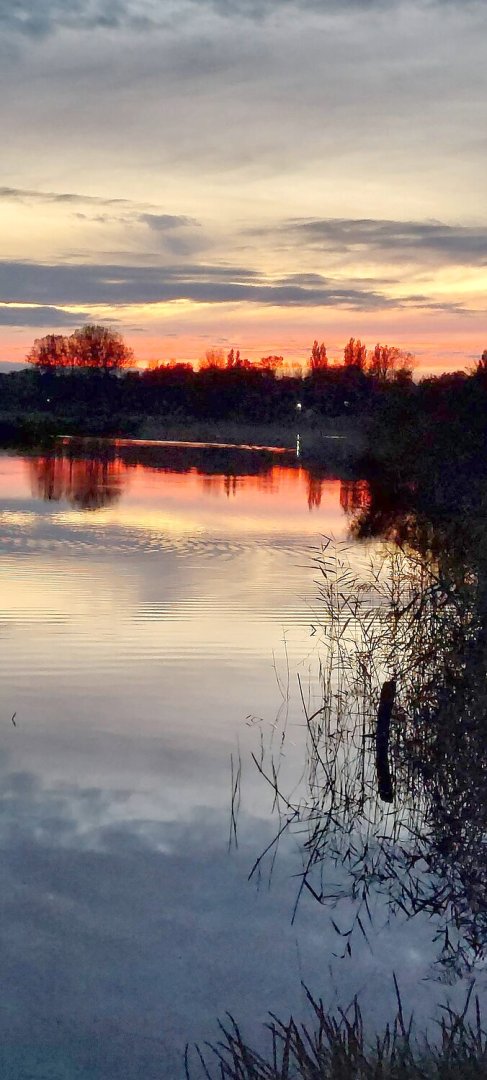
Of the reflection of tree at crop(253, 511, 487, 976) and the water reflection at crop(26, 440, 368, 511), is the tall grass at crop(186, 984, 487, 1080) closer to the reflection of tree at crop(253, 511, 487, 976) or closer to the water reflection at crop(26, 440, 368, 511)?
the reflection of tree at crop(253, 511, 487, 976)

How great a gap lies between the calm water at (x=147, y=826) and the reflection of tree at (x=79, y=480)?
11270 millimetres

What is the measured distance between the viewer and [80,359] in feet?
349

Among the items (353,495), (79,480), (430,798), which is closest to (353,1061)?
(430,798)

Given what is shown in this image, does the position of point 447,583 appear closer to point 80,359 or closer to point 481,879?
point 481,879

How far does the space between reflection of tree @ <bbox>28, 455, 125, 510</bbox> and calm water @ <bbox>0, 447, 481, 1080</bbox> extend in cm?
1127

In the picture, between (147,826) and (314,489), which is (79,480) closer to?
(314,489)

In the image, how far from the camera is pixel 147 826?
252 inches

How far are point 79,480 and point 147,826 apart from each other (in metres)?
27.0

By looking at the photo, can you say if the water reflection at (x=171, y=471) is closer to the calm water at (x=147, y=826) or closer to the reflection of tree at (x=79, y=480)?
the reflection of tree at (x=79, y=480)

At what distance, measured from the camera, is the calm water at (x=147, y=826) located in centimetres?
467

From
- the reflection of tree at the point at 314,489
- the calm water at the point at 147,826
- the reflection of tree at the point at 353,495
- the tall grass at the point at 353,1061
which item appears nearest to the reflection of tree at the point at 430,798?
the calm water at the point at 147,826

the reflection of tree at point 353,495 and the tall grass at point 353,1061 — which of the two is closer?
the tall grass at point 353,1061

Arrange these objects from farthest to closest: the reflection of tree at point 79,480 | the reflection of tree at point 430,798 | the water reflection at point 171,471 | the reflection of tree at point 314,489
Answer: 1. the water reflection at point 171,471
2. the reflection of tree at point 314,489
3. the reflection of tree at point 79,480
4. the reflection of tree at point 430,798

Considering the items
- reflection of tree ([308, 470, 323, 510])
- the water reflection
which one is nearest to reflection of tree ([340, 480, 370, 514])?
the water reflection
